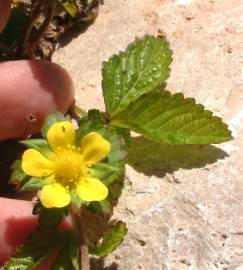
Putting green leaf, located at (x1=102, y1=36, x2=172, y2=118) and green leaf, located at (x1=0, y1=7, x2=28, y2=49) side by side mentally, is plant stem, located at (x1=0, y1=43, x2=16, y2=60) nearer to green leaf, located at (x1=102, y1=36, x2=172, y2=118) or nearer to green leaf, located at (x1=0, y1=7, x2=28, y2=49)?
green leaf, located at (x1=0, y1=7, x2=28, y2=49)

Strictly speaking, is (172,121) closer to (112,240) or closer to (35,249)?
(112,240)

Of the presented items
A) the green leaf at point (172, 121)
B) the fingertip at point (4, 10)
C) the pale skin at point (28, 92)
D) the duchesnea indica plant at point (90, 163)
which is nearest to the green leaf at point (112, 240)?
the duchesnea indica plant at point (90, 163)

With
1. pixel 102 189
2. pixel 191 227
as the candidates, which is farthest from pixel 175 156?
pixel 102 189

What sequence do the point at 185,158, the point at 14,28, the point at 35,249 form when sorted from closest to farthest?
the point at 35,249
the point at 185,158
the point at 14,28

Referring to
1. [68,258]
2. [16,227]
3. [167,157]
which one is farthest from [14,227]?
[167,157]

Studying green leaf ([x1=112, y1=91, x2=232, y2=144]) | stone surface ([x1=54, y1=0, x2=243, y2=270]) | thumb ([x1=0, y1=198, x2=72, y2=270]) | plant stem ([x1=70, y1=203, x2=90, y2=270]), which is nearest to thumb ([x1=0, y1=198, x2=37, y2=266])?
thumb ([x1=0, y1=198, x2=72, y2=270])

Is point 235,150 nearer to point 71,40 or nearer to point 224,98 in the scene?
point 224,98
